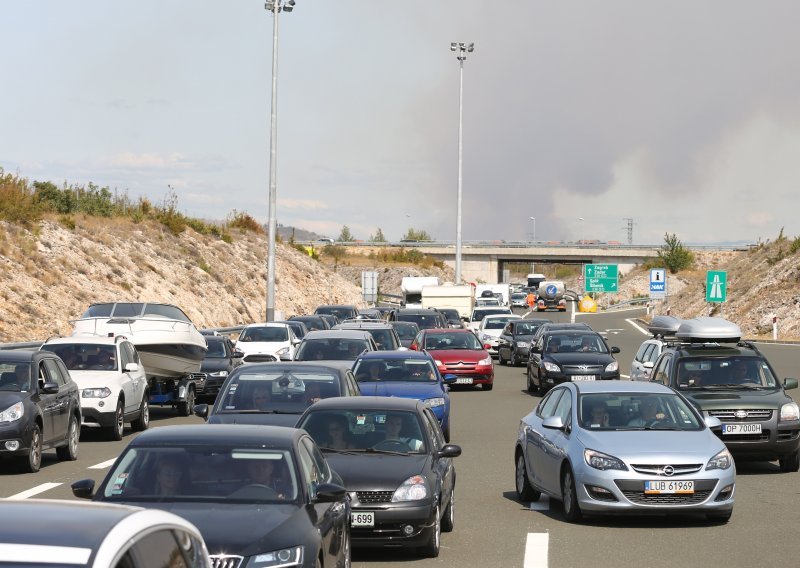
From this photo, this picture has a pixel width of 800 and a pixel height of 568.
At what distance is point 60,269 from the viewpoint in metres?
56.0

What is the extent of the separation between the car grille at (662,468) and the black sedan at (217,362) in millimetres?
18981

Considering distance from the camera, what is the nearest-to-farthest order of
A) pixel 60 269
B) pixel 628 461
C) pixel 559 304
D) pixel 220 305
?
1. pixel 628 461
2. pixel 60 269
3. pixel 220 305
4. pixel 559 304

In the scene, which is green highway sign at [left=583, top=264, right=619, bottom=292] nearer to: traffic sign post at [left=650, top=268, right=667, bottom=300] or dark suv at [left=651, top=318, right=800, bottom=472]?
traffic sign post at [left=650, top=268, right=667, bottom=300]

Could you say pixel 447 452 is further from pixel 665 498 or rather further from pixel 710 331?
pixel 710 331

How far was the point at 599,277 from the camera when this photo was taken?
266ft

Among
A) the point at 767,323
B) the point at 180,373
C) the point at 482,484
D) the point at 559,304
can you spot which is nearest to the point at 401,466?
the point at 482,484

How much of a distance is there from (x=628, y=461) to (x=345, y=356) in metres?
14.2

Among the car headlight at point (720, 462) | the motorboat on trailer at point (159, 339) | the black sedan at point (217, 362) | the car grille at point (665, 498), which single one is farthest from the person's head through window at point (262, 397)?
the black sedan at point (217, 362)

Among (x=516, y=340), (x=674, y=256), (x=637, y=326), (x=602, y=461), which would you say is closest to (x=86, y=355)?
(x=602, y=461)

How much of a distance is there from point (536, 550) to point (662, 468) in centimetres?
206

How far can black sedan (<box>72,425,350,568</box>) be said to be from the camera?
28.1 feet

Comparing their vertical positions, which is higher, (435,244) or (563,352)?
(435,244)

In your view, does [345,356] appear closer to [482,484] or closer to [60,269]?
[482,484]

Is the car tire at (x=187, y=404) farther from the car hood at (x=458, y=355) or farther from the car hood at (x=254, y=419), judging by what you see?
the car hood at (x=254, y=419)
